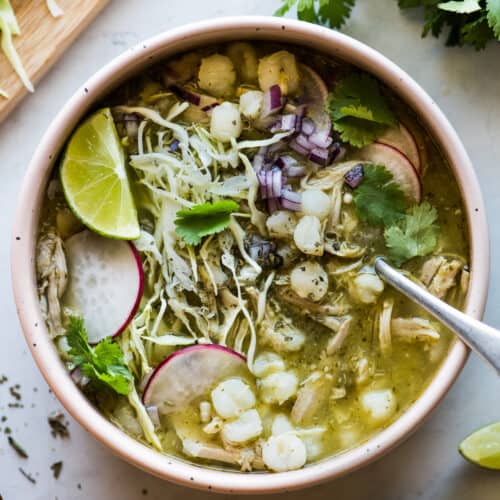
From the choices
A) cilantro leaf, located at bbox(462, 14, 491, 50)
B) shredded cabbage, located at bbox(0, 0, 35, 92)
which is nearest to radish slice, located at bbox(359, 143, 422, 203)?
cilantro leaf, located at bbox(462, 14, 491, 50)

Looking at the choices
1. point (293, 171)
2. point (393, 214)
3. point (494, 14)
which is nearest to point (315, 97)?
point (293, 171)

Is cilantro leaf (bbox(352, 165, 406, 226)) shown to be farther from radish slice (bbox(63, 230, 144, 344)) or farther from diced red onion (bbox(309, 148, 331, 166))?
radish slice (bbox(63, 230, 144, 344))

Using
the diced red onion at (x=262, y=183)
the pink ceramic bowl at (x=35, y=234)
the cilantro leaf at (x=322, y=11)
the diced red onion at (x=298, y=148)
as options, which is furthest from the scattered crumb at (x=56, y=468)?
the cilantro leaf at (x=322, y=11)

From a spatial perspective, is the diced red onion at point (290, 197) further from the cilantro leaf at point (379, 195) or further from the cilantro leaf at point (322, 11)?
the cilantro leaf at point (322, 11)

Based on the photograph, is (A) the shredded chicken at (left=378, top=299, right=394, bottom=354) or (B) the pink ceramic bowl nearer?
(B) the pink ceramic bowl

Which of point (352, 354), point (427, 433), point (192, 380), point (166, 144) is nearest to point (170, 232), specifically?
point (166, 144)
